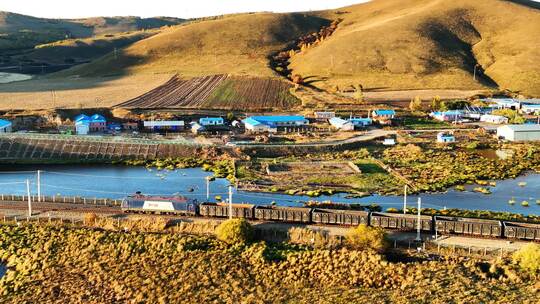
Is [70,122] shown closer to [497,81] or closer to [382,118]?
[382,118]

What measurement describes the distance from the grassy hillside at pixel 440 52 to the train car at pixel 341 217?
75.8 meters

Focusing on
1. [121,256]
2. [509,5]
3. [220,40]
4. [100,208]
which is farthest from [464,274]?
[509,5]

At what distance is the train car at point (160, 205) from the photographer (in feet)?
128

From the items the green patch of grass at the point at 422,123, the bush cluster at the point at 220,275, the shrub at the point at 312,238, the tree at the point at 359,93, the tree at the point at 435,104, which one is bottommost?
the bush cluster at the point at 220,275

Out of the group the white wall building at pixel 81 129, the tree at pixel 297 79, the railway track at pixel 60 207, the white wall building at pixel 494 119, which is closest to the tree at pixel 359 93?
the tree at pixel 297 79

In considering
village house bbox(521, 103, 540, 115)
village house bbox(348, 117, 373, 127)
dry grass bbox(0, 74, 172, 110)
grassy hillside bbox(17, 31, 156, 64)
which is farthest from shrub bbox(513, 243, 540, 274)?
grassy hillside bbox(17, 31, 156, 64)

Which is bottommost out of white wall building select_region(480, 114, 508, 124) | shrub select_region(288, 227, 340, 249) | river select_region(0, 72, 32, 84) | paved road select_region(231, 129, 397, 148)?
shrub select_region(288, 227, 340, 249)

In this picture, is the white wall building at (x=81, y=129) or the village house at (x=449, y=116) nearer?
the white wall building at (x=81, y=129)

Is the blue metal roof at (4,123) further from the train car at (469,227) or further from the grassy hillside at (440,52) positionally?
the grassy hillside at (440,52)

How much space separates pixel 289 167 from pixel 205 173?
9.18 metres

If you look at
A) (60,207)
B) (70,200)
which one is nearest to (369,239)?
(60,207)

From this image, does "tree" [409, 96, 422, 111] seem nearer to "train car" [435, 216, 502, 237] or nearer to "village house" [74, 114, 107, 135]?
"village house" [74, 114, 107, 135]

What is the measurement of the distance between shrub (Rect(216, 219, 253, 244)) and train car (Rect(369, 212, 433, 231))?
8.94m

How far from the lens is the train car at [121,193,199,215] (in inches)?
1531
